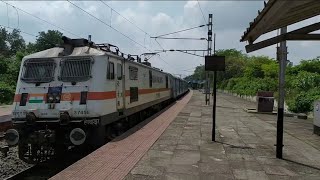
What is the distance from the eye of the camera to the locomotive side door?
13.0m

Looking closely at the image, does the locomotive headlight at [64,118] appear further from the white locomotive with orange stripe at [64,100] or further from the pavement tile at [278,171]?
the pavement tile at [278,171]

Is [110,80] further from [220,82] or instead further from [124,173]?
[220,82]

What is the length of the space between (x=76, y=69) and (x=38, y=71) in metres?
1.19

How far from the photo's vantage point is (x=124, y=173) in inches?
323

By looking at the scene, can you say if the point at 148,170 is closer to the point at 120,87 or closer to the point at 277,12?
the point at 277,12

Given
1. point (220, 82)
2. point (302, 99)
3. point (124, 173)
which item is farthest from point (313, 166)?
point (220, 82)

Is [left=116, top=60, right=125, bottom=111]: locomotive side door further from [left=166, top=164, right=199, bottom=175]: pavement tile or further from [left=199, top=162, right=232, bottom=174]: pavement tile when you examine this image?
[left=199, top=162, right=232, bottom=174]: pavement tile

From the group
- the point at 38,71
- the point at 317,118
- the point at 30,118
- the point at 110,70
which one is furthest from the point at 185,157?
the point at 317,118

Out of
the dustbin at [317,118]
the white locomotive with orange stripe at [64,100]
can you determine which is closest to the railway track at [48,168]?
the white locomotive with orange stripe at [64,100]

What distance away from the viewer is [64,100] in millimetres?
11312

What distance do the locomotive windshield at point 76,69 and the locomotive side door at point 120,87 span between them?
154 centimetres

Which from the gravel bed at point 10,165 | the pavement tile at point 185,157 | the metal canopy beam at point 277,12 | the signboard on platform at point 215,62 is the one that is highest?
the metal canopy beam at point 277,12

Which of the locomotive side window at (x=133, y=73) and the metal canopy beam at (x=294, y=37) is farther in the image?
the locomotive side window at (x=133, y=73)

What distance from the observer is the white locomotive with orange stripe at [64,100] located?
1084cm
